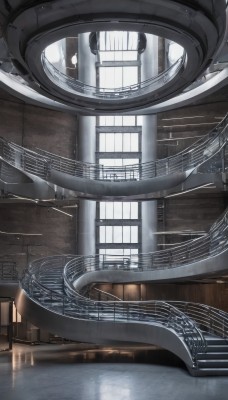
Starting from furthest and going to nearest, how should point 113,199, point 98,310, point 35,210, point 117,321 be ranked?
1. point 35,210
2. point 113,199
3. point 98,310
4. point 117,321

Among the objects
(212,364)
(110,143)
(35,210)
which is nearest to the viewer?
(212,364)

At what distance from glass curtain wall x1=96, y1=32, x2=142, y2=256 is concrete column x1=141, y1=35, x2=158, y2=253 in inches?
18.9

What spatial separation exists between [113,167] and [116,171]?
0.30m

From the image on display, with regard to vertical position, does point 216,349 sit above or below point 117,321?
below

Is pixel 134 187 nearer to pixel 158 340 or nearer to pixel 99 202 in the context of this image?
pixel 99 202

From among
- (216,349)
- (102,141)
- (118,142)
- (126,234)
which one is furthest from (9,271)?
(216,349)

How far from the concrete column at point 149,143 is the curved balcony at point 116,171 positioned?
3.93 ft

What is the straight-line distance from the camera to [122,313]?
20797 mm

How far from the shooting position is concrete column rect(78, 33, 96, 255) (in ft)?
102

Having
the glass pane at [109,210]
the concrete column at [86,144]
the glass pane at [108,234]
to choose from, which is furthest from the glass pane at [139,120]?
the glass pane at [108,234]

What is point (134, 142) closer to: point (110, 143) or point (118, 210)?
point (110, 143)

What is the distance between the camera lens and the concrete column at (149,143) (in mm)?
31250

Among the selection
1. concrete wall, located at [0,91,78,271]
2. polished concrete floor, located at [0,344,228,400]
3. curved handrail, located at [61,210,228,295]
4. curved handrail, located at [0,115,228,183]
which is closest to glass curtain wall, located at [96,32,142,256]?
curved handrail, located at [0,115,228,183]

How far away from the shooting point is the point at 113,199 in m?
29.0
